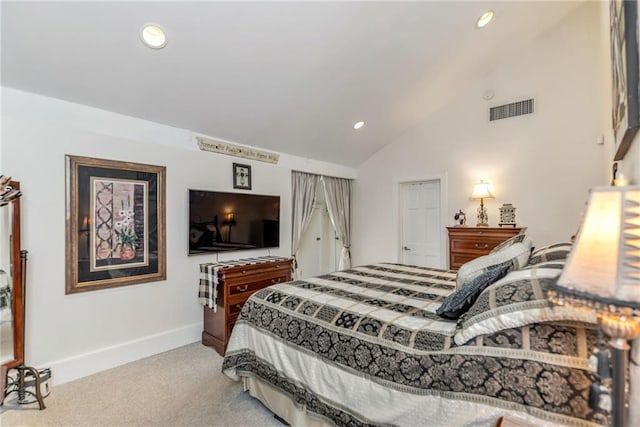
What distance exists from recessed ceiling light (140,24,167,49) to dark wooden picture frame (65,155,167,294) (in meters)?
1.17

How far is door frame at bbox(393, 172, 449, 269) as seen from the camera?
4520mm

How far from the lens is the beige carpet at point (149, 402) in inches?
79.2

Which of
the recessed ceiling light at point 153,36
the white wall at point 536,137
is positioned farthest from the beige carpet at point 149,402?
the white wall at point 536,137

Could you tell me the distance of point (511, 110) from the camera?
4008 millimetres

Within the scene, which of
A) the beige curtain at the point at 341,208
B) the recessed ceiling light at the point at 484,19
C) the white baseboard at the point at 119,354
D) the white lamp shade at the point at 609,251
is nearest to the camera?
the white lamp shade at the point at 609,251

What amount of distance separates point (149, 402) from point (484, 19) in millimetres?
4535

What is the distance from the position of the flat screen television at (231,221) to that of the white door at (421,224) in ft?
7.21

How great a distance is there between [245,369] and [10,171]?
7.75 ft

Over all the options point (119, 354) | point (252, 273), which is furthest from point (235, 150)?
point (119, 354)

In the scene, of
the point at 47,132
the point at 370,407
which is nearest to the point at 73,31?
the point at 47,132

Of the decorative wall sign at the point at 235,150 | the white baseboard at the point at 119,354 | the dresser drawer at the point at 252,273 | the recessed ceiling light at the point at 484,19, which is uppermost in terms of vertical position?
the recessed ceiling light at the point at 484,19

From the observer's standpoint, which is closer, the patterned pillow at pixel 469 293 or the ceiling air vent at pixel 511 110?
the patterned pillow at pixel 469 293

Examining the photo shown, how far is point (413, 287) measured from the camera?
2.31m

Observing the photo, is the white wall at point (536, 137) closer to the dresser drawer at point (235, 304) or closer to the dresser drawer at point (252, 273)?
the dresser drawer at point (252, 273)
